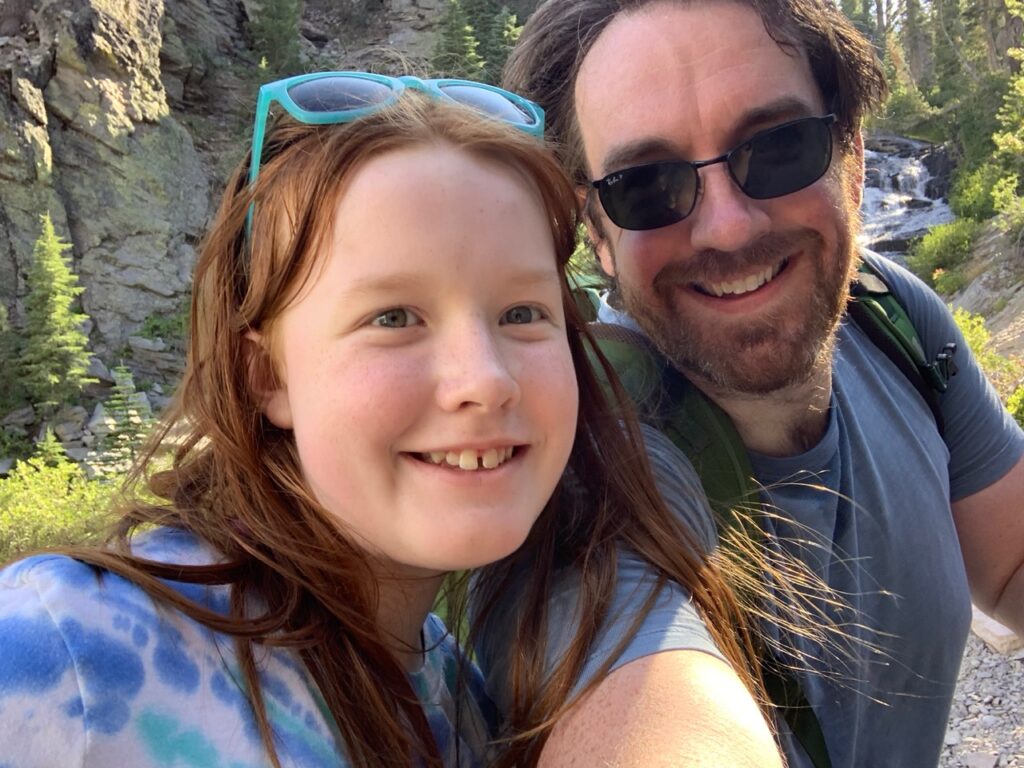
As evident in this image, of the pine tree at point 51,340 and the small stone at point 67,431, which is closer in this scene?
the pine tree at point 51,340

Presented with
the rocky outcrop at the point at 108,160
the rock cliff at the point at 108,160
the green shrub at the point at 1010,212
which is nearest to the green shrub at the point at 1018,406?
the green shrub at the point at 1010,212

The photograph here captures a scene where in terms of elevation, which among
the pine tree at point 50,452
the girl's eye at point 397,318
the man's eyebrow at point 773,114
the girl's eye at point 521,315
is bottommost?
the pine tree at point 50,452

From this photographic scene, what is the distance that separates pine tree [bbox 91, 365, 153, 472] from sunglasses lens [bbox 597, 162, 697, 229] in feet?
51.7

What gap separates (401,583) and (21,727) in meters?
0.53

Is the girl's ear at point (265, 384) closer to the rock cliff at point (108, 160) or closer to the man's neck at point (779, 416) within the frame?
the man's neck at point (779, 416)

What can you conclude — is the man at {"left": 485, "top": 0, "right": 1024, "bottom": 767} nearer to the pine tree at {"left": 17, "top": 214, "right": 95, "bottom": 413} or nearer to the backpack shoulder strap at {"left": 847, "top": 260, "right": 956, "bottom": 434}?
the backpack shoulder strap at {"left": 847, "top": 260, "right": 956, "bottom": 434}

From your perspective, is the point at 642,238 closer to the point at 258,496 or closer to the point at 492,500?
the point at 492,500

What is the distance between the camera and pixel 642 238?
5.29 ft

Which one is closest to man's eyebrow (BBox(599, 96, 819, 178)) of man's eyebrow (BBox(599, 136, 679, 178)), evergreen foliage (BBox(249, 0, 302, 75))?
man's eyebrow (BBox(599, 136, 679, 178))

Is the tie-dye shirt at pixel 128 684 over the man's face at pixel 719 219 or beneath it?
beneath

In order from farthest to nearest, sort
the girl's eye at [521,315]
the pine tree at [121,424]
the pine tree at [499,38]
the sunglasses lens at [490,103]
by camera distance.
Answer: the pine tree at [499,38] < the pine tree at [121,424] < the sunglasses lens at [490,103] < the girl's eye at [521,315]

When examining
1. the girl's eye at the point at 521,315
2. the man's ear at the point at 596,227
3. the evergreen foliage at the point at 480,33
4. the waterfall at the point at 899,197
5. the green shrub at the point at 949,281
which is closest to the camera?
the girl's eye at the point at 521,315

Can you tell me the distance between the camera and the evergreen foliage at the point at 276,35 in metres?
28.0

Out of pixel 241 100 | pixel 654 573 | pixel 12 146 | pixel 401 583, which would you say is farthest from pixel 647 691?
pixel 241 100
